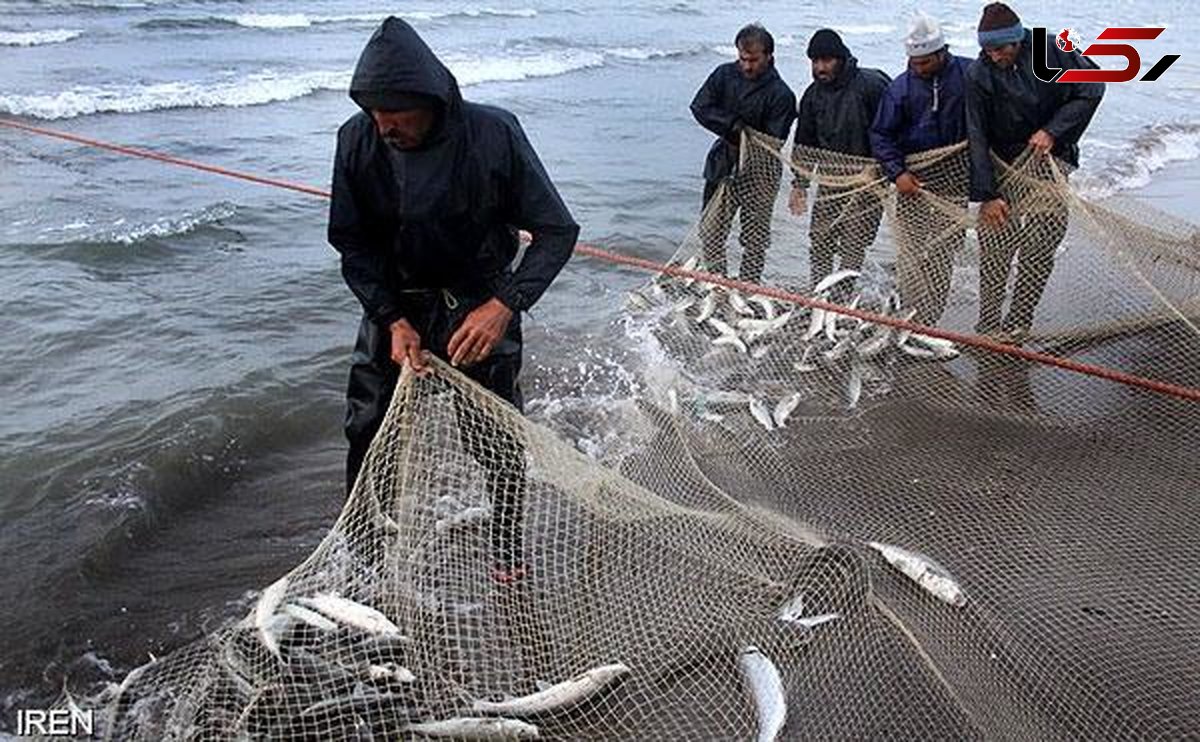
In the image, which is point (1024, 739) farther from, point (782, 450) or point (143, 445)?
point (143, 445)

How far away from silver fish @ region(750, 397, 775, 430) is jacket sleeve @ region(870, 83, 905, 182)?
6.35 feet

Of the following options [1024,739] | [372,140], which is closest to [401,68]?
[372,140]

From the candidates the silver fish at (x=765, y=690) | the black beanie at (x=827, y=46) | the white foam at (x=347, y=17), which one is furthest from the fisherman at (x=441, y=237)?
the white foam at (x=347, y=17)

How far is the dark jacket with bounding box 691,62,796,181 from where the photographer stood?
316 inches

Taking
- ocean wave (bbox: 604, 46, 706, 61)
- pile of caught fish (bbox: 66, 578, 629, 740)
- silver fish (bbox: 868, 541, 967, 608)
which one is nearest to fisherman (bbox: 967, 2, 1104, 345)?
silver fish (bbox: 868, 541, 967, 608)

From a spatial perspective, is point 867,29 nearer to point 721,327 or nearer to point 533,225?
point 721,327

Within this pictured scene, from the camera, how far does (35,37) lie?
22078mm

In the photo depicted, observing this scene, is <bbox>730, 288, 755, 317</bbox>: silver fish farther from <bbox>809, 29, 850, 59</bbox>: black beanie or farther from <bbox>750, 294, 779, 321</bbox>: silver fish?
<bbox>809, 29, 850, 59</bbox>: black beanie

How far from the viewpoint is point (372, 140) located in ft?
13.2

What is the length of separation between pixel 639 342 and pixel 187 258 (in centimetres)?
489

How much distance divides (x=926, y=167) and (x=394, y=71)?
15.7 feet

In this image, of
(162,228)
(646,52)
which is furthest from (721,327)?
(646,52)

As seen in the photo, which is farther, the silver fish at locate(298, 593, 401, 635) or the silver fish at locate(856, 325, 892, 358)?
the silver fish at locate(856, 325, 892, 358)

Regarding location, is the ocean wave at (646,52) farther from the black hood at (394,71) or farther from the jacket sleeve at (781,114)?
the black hood at (394,71)
